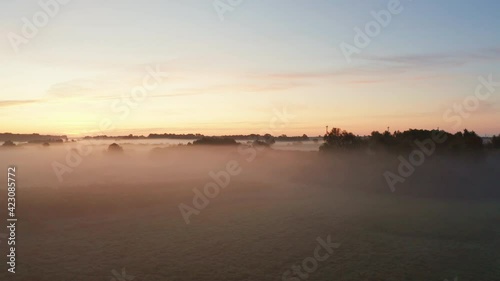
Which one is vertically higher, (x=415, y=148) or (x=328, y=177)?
(x=415, y=148)

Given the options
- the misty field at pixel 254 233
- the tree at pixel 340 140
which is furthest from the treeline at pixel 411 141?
the misty field at pixel 254 233

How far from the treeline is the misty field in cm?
887

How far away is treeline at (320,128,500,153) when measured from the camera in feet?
178

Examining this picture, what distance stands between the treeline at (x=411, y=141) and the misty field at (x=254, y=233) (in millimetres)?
8866

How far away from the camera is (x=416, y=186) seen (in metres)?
43.0

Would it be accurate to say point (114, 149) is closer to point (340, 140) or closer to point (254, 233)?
point (340, 140)

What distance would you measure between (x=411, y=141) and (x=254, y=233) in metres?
39.6

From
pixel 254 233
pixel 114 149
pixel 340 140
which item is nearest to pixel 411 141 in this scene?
pixel 340 140

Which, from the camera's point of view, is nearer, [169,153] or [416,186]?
[416,186]

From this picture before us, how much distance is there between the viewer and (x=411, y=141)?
56469mm

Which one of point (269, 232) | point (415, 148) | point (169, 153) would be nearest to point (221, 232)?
point (269, 232)

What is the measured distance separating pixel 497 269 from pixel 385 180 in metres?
28.3

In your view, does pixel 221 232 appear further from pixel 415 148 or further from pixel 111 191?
pixel 415 148

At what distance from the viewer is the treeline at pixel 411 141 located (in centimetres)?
5416
